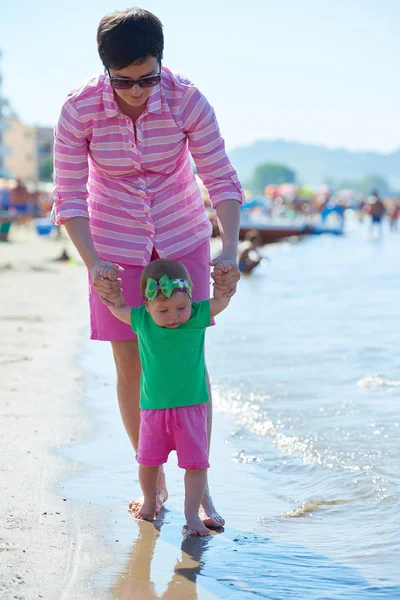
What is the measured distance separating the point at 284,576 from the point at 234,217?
130cm

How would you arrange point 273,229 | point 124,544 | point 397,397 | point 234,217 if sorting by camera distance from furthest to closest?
point 273,229
point 397,397
point 234,217
point 124,544

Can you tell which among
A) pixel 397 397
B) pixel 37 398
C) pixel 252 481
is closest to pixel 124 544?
pixel 252 481

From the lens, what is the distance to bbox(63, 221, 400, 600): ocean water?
287 centimetres

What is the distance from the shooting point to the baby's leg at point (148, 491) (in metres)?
3.36

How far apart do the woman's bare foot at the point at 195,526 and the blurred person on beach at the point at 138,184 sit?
0.28ft

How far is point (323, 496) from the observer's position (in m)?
3.80

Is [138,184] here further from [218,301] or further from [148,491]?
[148,491]

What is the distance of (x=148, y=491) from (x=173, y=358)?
0.55 metres

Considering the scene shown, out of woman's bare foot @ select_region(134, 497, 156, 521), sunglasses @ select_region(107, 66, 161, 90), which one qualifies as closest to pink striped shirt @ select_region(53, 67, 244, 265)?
sunglasses @ select_region(107, 66, 161, 90)

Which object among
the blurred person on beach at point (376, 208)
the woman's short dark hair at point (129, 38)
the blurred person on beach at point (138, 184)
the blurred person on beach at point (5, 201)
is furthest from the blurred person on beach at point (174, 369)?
the blurred person on beach at point (376, 208)

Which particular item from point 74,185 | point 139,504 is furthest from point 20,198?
point 139,504

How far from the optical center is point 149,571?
2834 millimetres

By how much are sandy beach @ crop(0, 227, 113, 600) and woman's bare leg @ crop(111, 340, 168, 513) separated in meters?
0.34

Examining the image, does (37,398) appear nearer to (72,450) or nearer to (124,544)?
(72,450)
